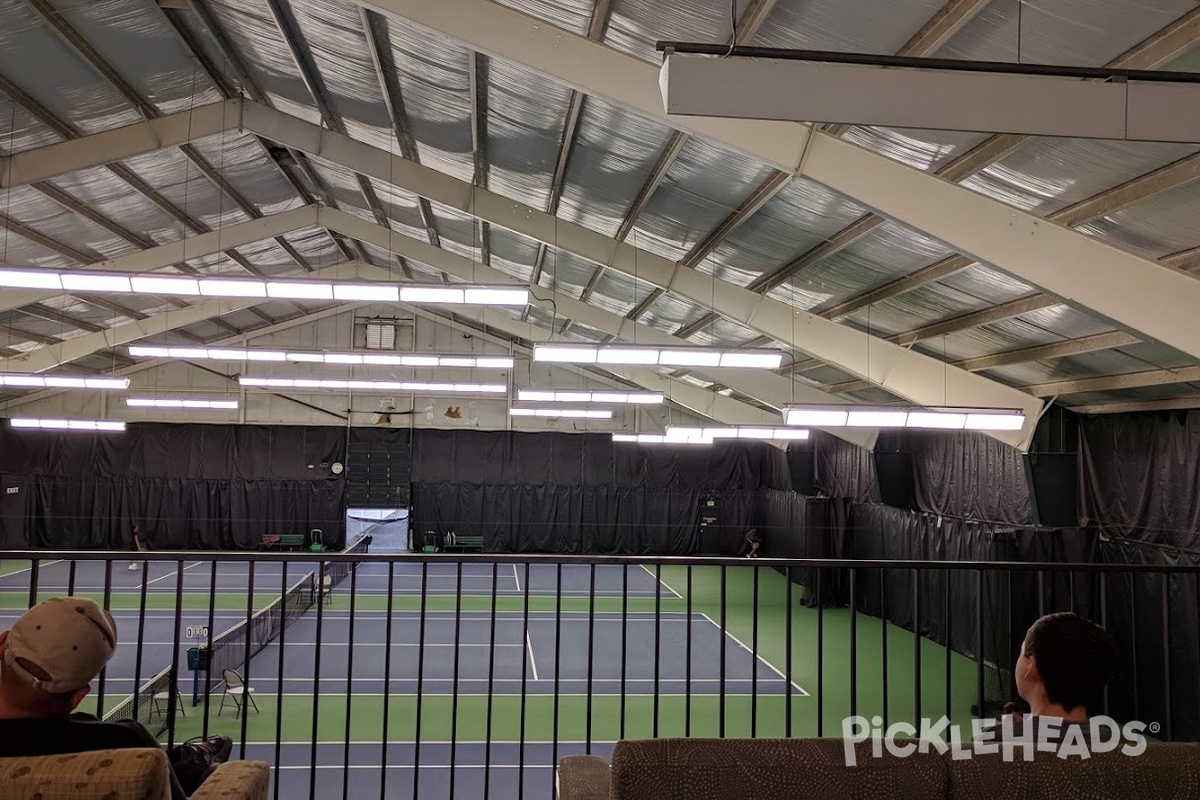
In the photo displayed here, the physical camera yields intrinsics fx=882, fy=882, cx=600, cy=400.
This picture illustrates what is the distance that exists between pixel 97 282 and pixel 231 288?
1.28 meters

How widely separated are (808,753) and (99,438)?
29.1 meters

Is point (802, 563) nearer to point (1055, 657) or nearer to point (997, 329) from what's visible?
point (1055, 657)

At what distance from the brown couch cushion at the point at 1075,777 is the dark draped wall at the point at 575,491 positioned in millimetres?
25219

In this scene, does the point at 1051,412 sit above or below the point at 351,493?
above

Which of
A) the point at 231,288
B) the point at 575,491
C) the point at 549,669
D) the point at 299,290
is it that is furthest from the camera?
the point at 575,491

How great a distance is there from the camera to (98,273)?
7984 millimetres

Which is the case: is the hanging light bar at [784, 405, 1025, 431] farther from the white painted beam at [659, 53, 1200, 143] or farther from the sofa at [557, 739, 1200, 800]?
the sofa at [557, 739, 1200, 800]

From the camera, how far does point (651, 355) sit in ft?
31.8

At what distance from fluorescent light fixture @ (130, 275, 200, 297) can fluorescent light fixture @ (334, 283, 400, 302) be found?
1.24 meters

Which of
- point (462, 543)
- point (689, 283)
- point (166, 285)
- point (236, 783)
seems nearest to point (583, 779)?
point (236, 783)

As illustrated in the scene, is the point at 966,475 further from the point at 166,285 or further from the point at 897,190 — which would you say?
the point at 166,285

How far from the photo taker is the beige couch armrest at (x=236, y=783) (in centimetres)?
203

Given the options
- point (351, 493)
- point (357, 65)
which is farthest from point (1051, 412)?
point (351, 493)

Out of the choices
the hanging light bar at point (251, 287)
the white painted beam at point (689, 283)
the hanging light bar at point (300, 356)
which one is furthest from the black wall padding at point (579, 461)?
the hanging light bar at point (251, 287)
